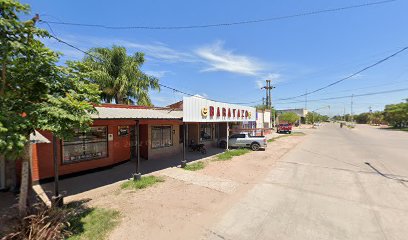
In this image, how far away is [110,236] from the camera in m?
5.24

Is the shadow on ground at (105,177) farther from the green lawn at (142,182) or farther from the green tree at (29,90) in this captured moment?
the green tree at (29,90)

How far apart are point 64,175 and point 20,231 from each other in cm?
603

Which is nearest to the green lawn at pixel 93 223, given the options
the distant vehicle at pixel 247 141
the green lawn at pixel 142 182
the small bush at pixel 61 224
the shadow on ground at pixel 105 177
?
the small bush at pixel 61 224

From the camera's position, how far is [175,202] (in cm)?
741

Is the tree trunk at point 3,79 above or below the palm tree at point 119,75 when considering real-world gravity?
below

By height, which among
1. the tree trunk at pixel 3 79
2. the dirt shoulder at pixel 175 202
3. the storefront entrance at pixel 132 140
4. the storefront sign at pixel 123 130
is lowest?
the dirt shoulder at pixel 175 202

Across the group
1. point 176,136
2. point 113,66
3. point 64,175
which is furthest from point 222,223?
point 113,66

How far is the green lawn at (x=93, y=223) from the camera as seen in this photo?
526 centimetres

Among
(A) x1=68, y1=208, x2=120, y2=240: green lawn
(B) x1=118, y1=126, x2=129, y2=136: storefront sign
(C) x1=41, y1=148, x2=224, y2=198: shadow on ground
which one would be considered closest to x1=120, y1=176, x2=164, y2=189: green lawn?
(C) x1=41, y1=148, x2=224, y2=198: shadow on ground

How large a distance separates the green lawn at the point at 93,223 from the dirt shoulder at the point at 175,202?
243 mm

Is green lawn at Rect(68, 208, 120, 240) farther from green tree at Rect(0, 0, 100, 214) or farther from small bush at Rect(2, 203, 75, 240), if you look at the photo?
green tree at Rect(0, 0, 100, 214)

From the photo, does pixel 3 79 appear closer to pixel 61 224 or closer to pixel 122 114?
pixel 61 224

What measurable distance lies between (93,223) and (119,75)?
15.0m

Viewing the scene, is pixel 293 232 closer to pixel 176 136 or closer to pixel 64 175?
pixel 64 175
